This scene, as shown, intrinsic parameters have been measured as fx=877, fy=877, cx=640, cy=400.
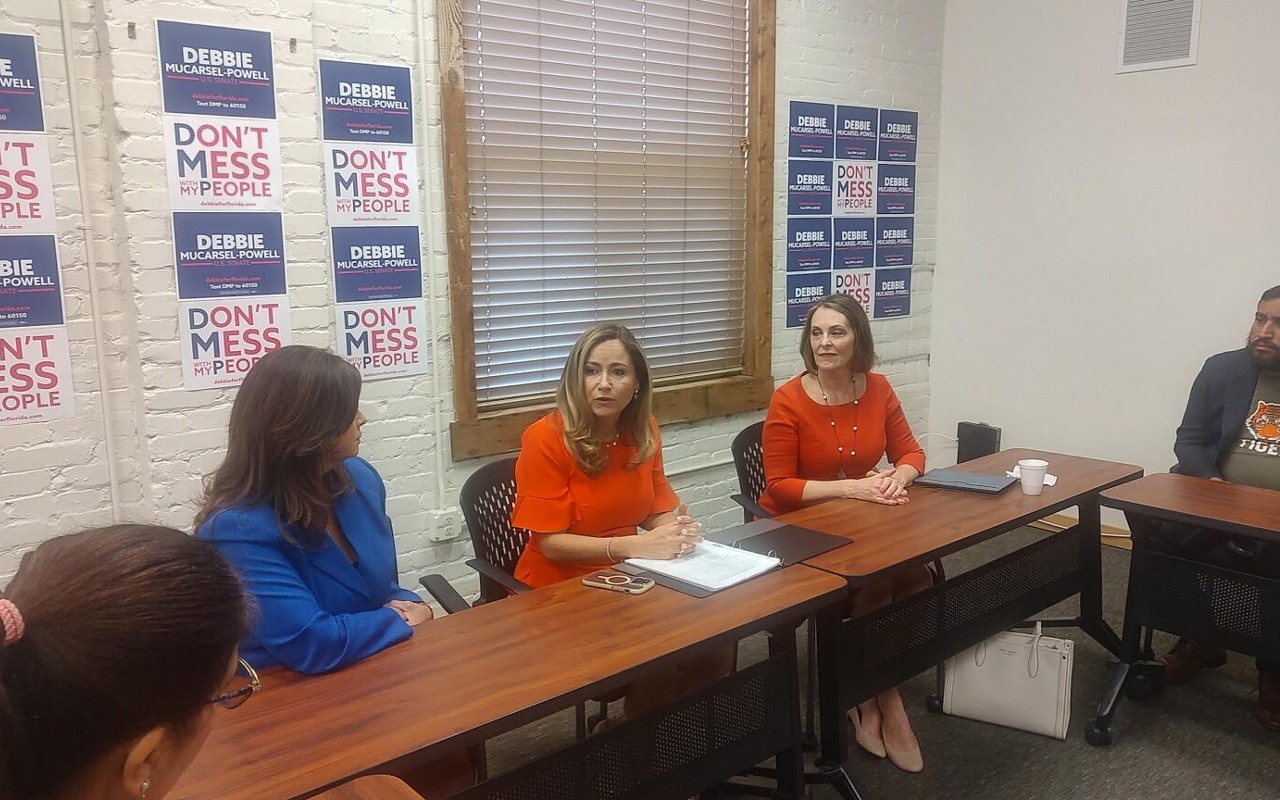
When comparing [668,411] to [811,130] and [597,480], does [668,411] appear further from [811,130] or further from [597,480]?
[811,130]

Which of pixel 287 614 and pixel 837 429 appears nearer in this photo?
pixel 287 614

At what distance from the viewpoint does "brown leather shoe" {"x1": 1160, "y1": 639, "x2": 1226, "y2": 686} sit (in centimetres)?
280

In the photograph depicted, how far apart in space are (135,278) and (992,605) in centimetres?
255

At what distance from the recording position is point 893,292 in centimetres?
462

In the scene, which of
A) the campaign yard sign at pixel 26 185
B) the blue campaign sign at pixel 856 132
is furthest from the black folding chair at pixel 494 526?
the blue campaign sign at pixel 856 132

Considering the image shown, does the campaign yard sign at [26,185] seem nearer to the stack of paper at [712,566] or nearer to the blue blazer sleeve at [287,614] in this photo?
the blue blazer sleeve at [287,614]

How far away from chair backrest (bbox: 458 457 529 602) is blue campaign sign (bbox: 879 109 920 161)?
9.58 ft

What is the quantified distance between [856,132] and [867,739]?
2911mm

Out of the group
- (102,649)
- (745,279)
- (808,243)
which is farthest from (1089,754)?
(102,649)

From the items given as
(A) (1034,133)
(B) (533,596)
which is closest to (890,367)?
(A) (1034,133)

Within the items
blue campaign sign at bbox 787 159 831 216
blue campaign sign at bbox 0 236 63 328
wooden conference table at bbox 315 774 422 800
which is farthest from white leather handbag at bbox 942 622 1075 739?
blue campaign sign at bbox 0 236 63 328

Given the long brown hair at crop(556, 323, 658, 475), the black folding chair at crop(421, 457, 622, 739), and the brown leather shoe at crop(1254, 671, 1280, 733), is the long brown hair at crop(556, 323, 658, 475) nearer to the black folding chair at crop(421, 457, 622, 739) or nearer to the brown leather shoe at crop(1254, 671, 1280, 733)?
the black folding chair at crop(421, 457, 622, 739)

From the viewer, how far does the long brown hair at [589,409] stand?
2.23m

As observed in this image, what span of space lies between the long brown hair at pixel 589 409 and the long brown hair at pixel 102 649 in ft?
4.60
